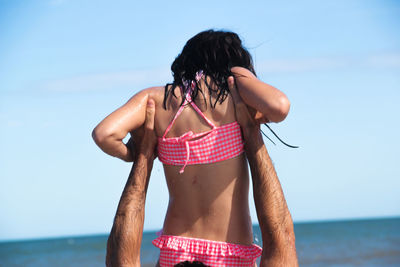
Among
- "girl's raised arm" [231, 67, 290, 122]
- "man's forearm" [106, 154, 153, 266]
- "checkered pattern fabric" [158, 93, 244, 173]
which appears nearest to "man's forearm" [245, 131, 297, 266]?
"checkered pattern fabric" [158, 93, 244, 173]

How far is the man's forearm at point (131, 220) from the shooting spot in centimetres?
285

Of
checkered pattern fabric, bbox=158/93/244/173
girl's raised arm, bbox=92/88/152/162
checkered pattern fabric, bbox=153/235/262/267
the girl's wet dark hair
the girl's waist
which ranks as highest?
the girl's wet dark hair

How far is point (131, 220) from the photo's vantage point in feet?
9.45

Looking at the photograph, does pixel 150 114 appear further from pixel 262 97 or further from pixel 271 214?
pixel 271 214

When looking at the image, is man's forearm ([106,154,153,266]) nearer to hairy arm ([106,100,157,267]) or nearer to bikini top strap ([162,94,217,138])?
hairy arm ([106,100,157,267])

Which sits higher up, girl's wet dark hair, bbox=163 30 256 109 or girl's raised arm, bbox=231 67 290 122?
girl's wet dark hair, bbox=163 30 256 109

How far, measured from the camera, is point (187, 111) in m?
2.83

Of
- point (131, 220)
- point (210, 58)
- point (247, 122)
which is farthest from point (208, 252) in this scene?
point (210, 58)

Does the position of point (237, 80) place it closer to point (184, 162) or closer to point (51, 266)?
point (184, 162)

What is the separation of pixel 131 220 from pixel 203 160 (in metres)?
0.49

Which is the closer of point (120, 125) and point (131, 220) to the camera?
point (120, 125)

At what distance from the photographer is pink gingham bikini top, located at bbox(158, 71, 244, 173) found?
2803mm

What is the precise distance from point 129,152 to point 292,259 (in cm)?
100

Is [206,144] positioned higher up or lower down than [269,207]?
higher up
